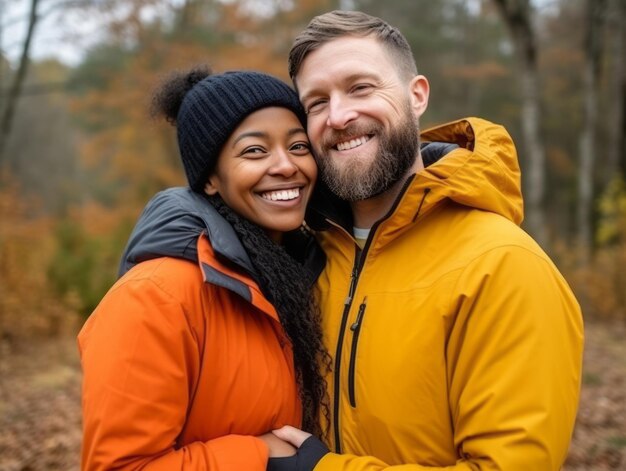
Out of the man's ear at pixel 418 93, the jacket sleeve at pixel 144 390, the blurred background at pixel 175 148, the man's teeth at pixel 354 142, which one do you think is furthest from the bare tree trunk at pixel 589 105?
the jacket sleeve at pixel 144 390

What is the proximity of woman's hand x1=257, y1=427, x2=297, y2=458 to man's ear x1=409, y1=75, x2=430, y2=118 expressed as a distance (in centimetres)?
149

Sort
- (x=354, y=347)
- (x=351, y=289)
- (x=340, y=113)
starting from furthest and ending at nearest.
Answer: (x=340, y=113), (x=351, y=289), (x=354, y=347)

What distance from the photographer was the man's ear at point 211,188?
249 cm

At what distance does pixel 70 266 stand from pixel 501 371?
10.2 metres

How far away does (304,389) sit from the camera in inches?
86.0

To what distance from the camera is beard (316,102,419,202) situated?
7.56ft

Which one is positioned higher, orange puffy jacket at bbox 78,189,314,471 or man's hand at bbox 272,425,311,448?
orange puffy jacket at bbox 78,189,314,471

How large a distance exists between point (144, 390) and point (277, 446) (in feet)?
1.72

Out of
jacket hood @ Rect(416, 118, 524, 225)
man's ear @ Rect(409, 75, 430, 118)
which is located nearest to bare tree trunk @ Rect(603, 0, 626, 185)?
man's ear @ Rect(409, 75, 430, 118)

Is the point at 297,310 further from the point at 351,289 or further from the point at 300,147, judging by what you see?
the point at 300,147

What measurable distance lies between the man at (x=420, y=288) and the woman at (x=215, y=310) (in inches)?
5.2

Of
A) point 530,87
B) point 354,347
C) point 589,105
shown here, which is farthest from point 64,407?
point 589,105

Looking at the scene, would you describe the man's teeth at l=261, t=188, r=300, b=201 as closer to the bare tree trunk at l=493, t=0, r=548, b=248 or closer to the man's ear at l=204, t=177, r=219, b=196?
the man's ear at l=204, t=177, r=219, b=196

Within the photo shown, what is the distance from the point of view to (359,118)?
7.72ft
